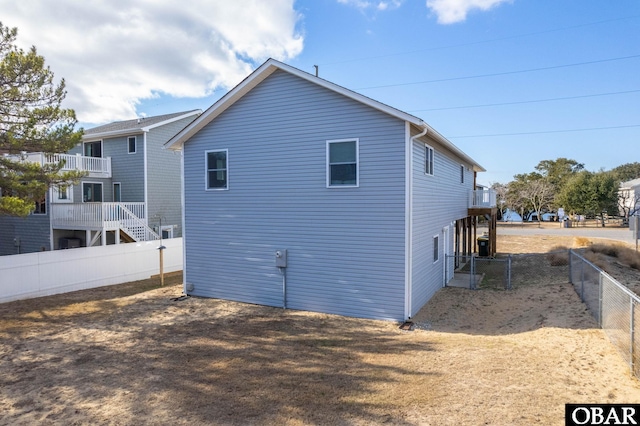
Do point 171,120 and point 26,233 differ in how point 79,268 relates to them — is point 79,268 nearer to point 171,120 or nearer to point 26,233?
point 26,233

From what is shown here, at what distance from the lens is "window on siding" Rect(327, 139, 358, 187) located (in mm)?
10047

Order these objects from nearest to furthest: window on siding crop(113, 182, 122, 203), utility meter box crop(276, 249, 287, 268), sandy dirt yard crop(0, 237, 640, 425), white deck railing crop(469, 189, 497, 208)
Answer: sandy dirt yard crop(0, 237, 640, 425) < utility meter box crop(276, 249, 287, 268) < white deck railing crop(469, 189, 497, 208) < window on siding crop(113, 182, 122, 203)

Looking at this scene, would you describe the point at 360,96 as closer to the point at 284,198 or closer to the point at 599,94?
the point at 284,198

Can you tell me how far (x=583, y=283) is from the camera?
1020 centimetres

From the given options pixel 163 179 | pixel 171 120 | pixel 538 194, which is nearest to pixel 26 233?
pixel 163 179

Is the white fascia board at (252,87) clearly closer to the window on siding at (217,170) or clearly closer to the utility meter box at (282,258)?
the window on siding at (217,170)

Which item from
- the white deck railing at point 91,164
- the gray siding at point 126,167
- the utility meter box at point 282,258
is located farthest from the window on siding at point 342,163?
the white deck railing at point 91,164

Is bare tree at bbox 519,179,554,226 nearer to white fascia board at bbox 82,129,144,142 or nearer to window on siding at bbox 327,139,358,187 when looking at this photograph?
window on siding at bbox 327,139,358,187

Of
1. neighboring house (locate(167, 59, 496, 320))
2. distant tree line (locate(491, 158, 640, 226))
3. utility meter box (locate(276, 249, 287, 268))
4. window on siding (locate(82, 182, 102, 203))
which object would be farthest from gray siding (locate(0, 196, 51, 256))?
distant tree line (locate(491, 158, 640, 226))

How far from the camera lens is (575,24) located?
72.3ft

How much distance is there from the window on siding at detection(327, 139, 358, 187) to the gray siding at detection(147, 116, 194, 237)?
47.2ft

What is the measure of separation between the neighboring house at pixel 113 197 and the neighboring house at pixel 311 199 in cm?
783

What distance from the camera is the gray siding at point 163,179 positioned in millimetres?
21281

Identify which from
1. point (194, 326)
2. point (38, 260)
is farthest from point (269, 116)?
point (38, 260)
